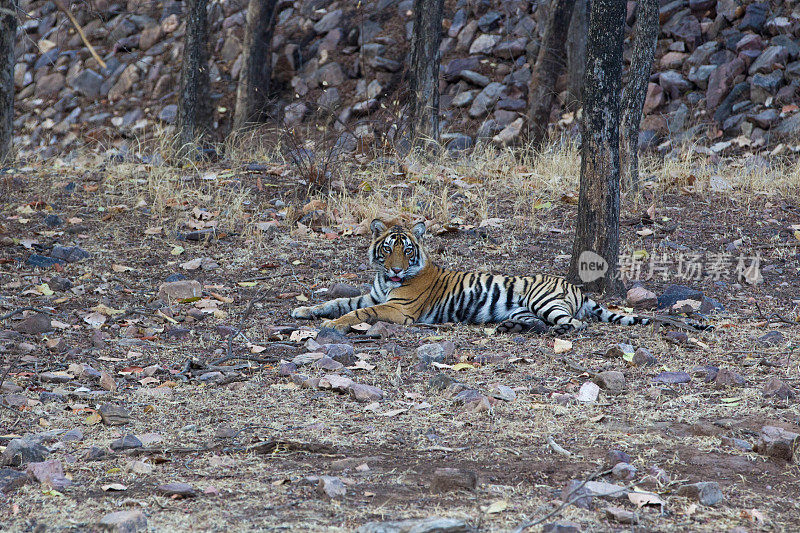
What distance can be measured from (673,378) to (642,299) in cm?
195

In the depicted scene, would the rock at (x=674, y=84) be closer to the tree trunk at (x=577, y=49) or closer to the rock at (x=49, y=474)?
the tree trunk at (x=577, y=49)

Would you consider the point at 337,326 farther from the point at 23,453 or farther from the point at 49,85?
the point at 49,85

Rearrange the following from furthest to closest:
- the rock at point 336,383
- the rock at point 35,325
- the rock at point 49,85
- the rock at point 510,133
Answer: the rock at point 49,85, the rock at point 510,133, the rock at point 35,325, the rock at point 336,383

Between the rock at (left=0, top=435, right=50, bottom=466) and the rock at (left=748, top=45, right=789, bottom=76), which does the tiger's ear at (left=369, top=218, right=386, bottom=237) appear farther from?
the rock at (left=748, top=45, right=789, bottom=76)

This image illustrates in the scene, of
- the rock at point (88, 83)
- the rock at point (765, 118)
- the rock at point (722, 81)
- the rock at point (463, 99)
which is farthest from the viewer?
the rock at point (88, 83)

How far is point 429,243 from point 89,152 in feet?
19.3

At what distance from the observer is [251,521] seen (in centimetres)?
278

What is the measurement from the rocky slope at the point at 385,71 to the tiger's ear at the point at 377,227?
18.9ft

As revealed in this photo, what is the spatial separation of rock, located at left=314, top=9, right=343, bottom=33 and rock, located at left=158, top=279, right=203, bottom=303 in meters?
11.0

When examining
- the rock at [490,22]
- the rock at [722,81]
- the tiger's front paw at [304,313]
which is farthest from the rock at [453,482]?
the rock at [490,22]

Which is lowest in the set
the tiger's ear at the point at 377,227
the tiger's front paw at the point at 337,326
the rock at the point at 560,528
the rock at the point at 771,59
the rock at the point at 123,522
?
the tiger's front paw at the point at 337,326

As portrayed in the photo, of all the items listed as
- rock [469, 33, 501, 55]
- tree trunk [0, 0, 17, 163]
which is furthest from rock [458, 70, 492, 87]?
tree trunk [0, 0, 17, 163]

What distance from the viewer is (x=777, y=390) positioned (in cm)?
428

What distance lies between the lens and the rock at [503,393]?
14.0 ft
